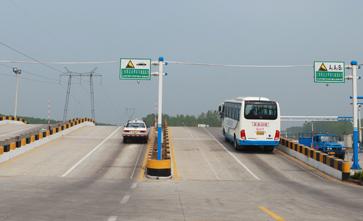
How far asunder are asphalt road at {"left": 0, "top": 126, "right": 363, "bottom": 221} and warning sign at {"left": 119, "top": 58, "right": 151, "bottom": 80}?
467cm

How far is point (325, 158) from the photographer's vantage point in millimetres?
22625

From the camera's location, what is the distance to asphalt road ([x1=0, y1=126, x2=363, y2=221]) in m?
10.9

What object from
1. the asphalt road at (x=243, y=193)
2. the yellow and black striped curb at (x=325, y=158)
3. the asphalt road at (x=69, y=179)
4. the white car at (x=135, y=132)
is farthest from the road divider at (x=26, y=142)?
the yellow and black striped curb at (x=325, y=158)

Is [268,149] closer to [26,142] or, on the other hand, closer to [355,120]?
[355,120]

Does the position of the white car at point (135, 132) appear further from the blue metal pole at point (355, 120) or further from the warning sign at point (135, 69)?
the blue metal pole at point (355, 120)

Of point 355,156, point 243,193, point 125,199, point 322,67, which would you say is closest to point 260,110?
point 322,67

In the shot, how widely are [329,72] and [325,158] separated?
20.1 ft

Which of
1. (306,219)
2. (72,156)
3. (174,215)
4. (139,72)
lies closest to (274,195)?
(306,219)

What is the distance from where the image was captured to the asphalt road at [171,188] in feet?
35.9

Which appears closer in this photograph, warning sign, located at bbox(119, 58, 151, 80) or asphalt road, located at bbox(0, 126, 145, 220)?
asphalt road, located at bbox(0, 126, 145, 220)

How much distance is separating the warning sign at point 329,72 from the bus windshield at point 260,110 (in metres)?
3.15

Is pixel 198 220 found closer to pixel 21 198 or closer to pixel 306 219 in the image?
pixel 306 219

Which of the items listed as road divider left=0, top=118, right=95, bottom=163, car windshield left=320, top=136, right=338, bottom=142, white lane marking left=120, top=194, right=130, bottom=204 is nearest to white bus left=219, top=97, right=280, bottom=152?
car windshield left=320, top=136, right=338, bottom=142

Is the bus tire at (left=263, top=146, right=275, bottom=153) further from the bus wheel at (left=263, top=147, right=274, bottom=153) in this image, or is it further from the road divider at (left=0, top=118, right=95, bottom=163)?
the road divider at (left=0, top=118, right=95, bottom=163)
